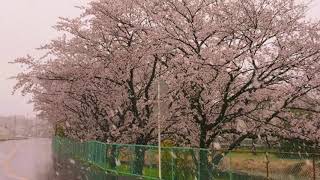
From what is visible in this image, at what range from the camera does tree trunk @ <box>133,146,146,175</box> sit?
702 inches

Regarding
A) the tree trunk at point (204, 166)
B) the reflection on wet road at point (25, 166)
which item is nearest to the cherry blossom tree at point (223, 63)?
the tree trunk at point (204, 166)

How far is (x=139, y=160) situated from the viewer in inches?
709

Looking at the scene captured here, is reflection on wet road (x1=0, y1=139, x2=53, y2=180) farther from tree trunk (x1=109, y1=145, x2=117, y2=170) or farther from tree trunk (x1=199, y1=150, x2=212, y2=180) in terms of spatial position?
tree trunk (x1=199, y1=150, x2=212, y2=180)

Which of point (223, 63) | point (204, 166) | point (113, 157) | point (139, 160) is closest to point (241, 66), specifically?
point (223, 63)

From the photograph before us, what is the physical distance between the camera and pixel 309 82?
14.7 m

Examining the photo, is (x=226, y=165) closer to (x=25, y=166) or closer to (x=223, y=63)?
(x=223, y=63)

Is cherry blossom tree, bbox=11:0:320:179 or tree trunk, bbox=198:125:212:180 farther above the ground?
cherry blossom tree, bbox=11:0:320:179

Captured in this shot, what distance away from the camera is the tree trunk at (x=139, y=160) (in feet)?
58.5

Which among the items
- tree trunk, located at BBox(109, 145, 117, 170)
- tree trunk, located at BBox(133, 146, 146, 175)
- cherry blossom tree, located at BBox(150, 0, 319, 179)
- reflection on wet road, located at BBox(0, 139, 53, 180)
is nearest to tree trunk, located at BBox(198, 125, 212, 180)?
cherry blossom tree, located at BBox(150, 0, 319, 179)

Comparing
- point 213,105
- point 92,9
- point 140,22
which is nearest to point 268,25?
point 213,105

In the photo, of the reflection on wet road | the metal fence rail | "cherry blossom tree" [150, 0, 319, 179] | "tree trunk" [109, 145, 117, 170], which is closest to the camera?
the metal fence rail

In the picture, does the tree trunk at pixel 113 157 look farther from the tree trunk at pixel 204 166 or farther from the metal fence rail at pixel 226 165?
the tree trunk at pixel 204 166

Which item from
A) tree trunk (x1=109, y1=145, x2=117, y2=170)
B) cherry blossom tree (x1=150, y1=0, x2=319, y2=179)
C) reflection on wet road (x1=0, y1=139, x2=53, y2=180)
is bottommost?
reflection on wet road (x1=0, y1=139, x2=53, y2=180)

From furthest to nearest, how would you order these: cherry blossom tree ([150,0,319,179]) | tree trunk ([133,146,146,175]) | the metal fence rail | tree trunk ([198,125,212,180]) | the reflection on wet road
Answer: the reflection on wet road < tree trunk ([133,146,146,175]) < cherry blossom tree ([150,0,319,179]) < tree trunk ([198,125,212,180]) < the metal fence rail
